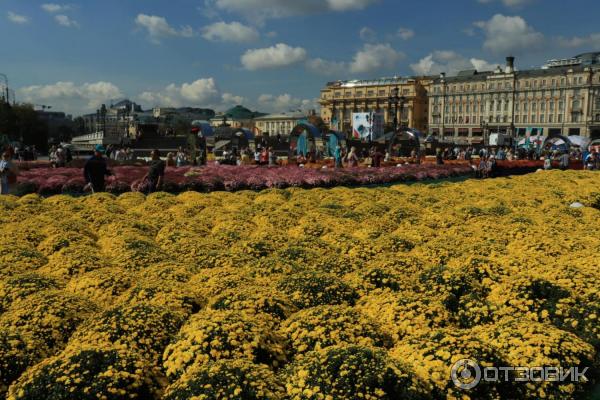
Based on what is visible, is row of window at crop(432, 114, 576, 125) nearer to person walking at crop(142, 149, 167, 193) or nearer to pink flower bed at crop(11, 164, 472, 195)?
pink flower bed at crop(11, 164, 472, 195)

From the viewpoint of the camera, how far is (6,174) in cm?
1405

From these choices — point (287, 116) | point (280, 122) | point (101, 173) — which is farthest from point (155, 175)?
point (280, 122)

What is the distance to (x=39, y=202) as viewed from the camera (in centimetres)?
1209

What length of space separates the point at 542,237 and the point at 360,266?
3.17 meters

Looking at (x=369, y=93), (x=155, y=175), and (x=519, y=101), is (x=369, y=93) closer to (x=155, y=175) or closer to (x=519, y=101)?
(x=519, y=101)

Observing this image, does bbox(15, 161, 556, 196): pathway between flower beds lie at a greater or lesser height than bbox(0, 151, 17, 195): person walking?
lesser

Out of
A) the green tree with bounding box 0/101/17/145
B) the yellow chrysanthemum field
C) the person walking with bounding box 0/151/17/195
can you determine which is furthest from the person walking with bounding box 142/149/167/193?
the green tree with bounding box 0/101/17/145

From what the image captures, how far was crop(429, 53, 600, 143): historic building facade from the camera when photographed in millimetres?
100750

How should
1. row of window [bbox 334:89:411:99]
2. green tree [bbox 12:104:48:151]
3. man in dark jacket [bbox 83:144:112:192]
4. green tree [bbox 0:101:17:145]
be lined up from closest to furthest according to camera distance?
man in dark jacket [bbox 83:144:112:192] → green tree [bbox 0:101:17:145] → green tree [bbox 12:104:48:151] → row of window [bbox 334:89:411:99]

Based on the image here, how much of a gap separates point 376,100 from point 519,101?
1571 inches

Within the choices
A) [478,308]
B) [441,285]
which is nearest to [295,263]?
[441,285]

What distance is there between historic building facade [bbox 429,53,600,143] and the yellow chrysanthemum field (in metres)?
92.1

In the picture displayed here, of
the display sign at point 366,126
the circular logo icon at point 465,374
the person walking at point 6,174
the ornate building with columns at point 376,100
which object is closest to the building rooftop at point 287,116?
the ornate building with columns at point 376,100

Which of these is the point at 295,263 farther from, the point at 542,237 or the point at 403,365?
the point at 542,237
